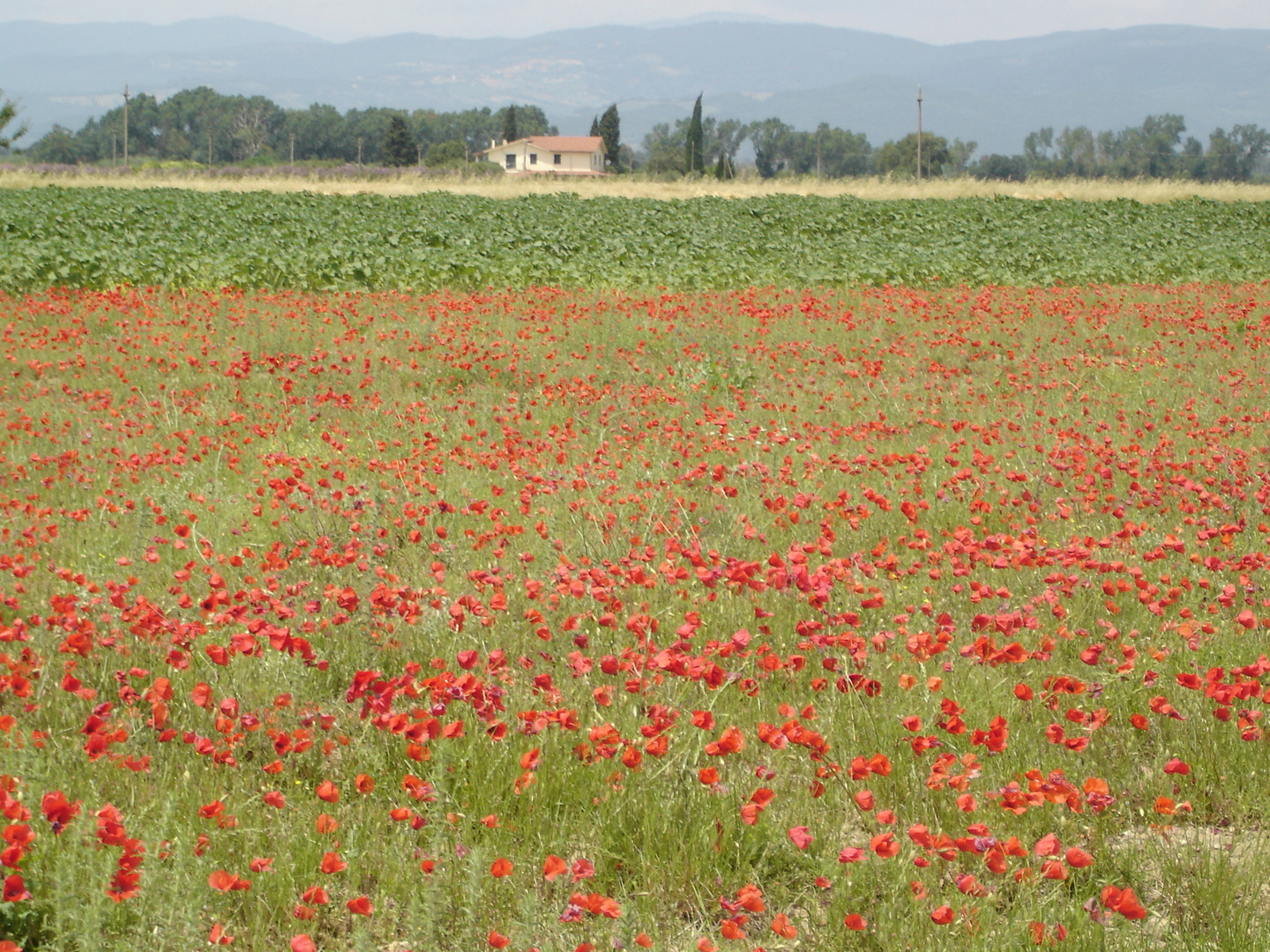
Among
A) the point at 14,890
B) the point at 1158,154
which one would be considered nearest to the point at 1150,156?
the point at 1158,154

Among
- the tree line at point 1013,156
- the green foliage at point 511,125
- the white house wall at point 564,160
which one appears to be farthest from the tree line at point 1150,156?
the green foliage at point 511,125

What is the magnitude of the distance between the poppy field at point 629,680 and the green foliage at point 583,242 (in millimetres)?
9483

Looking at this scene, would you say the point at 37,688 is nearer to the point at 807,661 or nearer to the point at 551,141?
the point at 807,661

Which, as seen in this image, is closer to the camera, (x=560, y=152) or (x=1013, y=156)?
(x=560, y=152)

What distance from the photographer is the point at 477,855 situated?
224 cm

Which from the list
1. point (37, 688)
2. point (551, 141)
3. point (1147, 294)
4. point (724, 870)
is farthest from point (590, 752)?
point (551, 141)

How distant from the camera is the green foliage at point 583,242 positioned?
16938 millimetres

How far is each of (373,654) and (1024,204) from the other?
3302cm

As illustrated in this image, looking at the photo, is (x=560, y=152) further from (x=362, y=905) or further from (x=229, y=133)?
(x=362, y=905)

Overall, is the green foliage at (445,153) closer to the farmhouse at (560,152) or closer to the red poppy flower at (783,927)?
the farmhouse at (560,152)

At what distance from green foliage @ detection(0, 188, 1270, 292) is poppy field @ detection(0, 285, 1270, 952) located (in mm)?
9483

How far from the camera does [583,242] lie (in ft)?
71.7

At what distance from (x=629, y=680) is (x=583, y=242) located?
19.8m

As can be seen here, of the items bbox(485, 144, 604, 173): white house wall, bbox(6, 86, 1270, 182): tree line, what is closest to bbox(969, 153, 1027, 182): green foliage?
bbox(6, 86, 1270, 182): tree line
